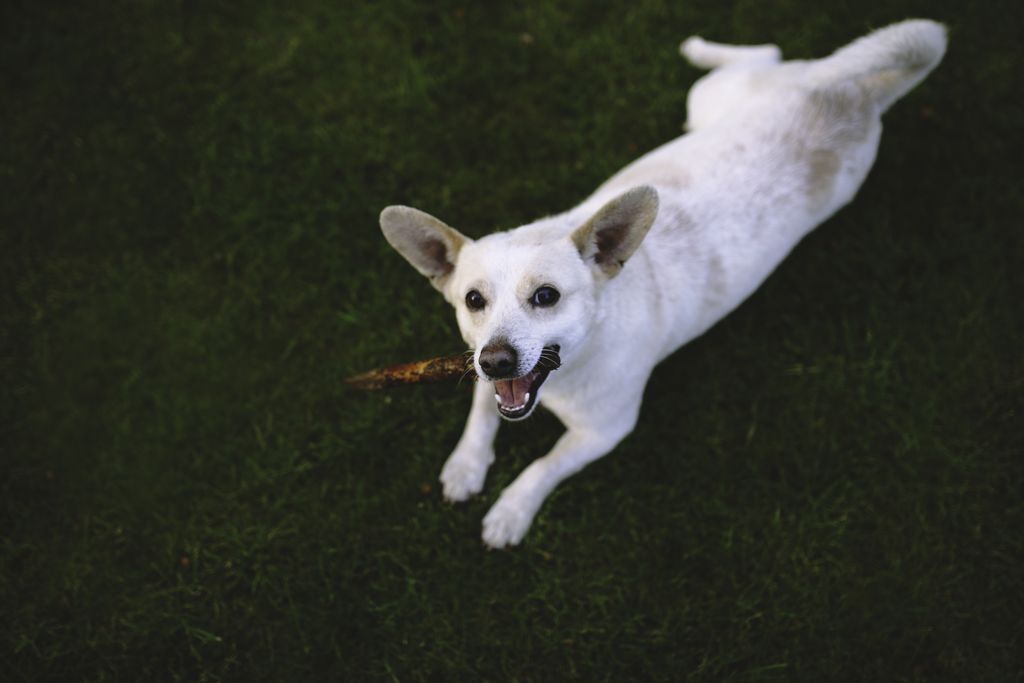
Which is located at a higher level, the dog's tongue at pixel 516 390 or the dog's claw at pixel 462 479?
the dog's tongue at pixel 516 390

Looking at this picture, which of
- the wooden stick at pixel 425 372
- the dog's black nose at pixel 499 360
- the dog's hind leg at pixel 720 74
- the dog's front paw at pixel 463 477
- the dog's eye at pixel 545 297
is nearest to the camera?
the dog's black nose at pixel 499 360

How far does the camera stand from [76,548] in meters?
3.80

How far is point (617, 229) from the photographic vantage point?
2705 millimetres

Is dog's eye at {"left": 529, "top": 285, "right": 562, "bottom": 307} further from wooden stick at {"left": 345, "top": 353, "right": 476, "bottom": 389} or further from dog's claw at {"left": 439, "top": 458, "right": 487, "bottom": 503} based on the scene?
dog's claw at {"left": 439, "top": 458, "right": 487, "bottom": 503}

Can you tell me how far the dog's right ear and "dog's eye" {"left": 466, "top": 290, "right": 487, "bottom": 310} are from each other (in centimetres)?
24

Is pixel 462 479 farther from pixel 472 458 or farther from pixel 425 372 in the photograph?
pixel 425 372

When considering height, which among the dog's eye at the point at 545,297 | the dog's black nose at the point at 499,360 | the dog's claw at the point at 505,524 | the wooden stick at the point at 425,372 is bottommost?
the dog's claw at the point at 505,524

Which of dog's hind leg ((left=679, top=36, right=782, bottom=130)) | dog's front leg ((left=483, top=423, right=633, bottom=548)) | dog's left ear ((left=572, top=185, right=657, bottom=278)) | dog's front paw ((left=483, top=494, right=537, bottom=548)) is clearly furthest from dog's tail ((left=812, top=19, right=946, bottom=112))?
dog's front paw ((left=483, top=494, right=537, bottom=548))

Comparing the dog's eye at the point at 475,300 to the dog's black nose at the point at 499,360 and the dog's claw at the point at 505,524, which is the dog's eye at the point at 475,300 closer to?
the dog's black nose at the point at 499,360

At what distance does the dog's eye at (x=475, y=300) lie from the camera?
266cm

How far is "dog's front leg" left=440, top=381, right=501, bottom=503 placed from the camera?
144 inches

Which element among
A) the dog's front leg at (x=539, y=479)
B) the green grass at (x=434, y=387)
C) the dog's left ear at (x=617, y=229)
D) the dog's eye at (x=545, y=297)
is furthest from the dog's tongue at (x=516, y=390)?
the green grass at (x=434, y=387)

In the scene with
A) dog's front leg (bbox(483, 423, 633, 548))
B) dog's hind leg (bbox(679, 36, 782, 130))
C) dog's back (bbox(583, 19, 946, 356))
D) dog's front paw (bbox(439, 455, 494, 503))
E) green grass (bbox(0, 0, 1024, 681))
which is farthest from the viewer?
dog's hind leg (bbox(679, 36, 782, 130))

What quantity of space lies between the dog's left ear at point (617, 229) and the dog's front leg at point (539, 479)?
38.4 inches
